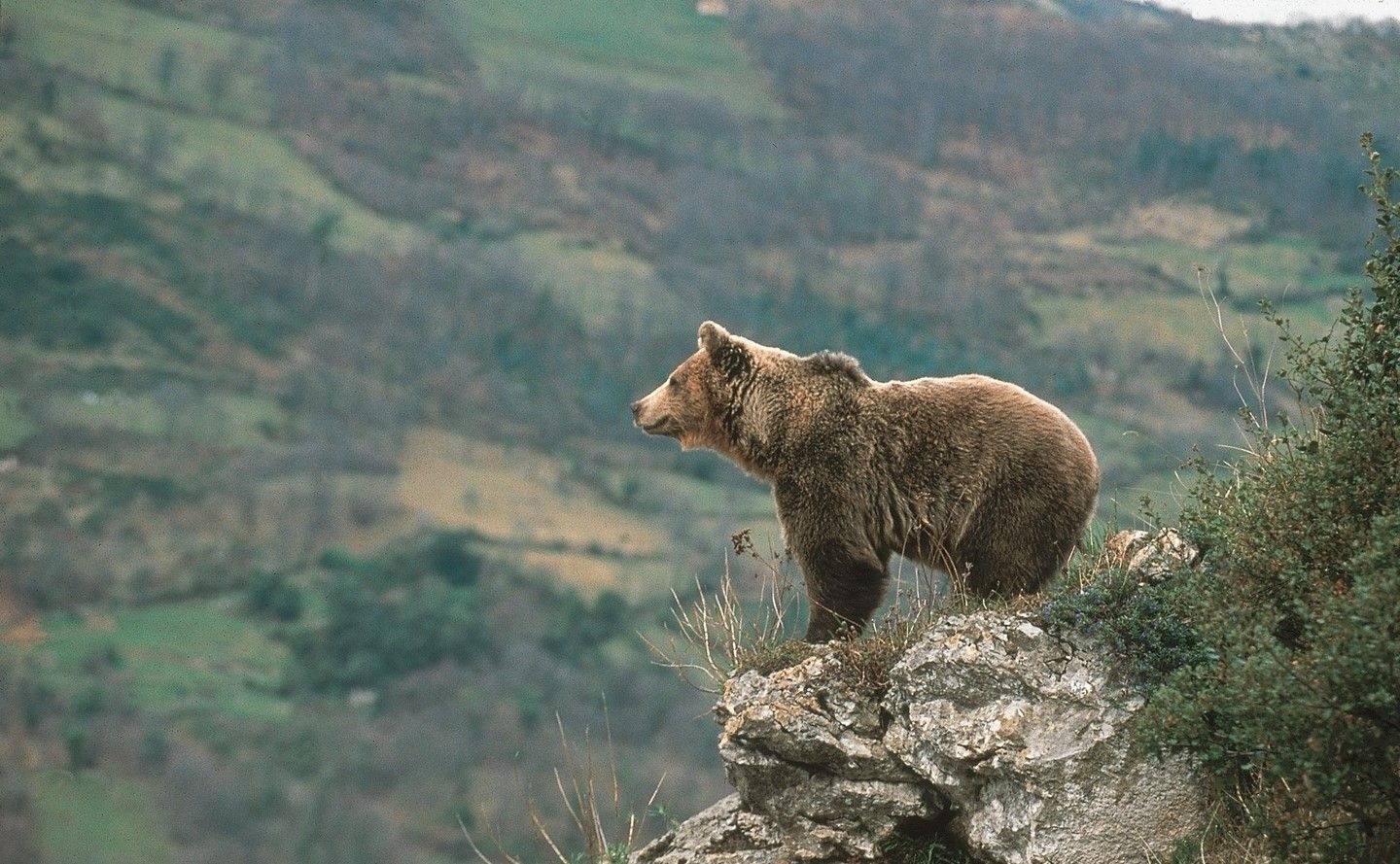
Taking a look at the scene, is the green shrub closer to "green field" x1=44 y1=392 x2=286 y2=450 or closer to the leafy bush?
"green field" x1=44 y1=392 x2=286 y2=450

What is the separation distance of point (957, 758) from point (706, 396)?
13.5 feet

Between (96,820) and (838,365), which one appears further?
(96,820)

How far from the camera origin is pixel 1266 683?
906cm

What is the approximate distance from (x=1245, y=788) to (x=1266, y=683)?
6.13 feet

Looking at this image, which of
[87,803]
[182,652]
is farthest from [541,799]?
[182,652]

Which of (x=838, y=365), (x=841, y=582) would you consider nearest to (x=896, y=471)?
(x=841, y=582)

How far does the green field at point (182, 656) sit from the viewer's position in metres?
149

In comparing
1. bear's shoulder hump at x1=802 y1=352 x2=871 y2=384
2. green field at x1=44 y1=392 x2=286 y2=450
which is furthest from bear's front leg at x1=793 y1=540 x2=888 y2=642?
green field at x1=44 y1=392 x2=286 y2=450

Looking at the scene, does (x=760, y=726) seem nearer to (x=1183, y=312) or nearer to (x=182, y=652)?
(x=182, y=652)

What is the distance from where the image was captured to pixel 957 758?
1114 cm

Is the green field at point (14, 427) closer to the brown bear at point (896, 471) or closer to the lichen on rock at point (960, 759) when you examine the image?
the brown bear at point (896, 471)

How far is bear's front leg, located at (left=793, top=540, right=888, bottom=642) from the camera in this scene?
12.6 meters

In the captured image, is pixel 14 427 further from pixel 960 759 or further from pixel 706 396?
pixel 960 759

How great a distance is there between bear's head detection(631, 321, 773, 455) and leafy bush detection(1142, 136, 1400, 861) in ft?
13.6
